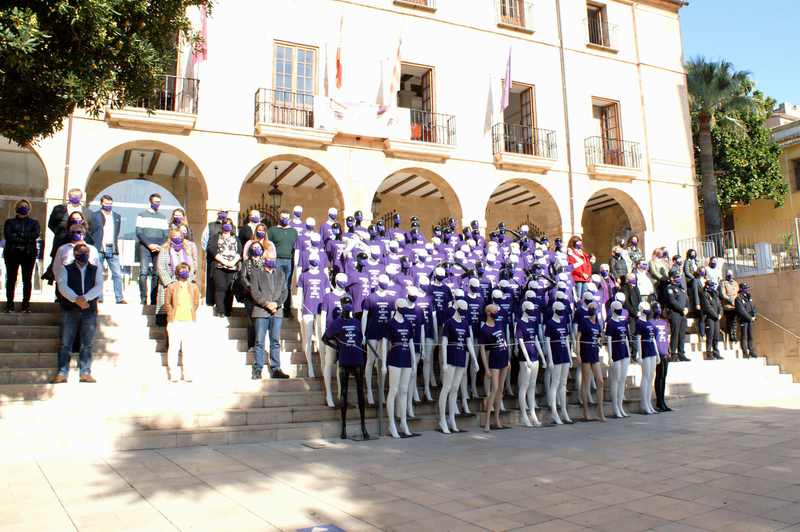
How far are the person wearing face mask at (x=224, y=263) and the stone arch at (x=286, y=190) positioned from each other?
27.8ft

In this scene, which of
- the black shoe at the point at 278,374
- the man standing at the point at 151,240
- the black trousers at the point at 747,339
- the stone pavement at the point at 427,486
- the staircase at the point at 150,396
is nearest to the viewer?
the stone pavement at the point at 427,486

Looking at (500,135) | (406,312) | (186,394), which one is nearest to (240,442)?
(186,394)

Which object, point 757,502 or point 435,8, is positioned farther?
point 435,8

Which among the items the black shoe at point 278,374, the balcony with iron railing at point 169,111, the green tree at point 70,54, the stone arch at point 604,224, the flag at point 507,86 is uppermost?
the flag at point 507,86

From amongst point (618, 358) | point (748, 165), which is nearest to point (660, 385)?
point (618, 358)

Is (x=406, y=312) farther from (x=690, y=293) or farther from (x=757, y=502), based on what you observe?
(x=690, y=293)

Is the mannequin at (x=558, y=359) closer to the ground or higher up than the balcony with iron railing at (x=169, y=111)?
closer to the ground

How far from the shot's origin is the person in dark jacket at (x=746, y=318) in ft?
51.9

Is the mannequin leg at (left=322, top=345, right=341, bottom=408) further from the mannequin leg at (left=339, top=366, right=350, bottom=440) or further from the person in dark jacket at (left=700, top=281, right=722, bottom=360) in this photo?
the person in dark jacket at (left=700, top=281, right=722, bottom=360)

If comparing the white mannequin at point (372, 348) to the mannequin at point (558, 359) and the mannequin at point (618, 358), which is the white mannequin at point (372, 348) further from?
the mannequin at point (618, 358)

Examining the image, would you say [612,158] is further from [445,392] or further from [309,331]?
[309,331]

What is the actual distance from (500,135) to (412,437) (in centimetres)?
1336

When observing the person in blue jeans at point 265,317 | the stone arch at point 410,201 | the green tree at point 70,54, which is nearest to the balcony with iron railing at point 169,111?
the stone arch at point 410,201

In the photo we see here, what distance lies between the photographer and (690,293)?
50.8 ft
